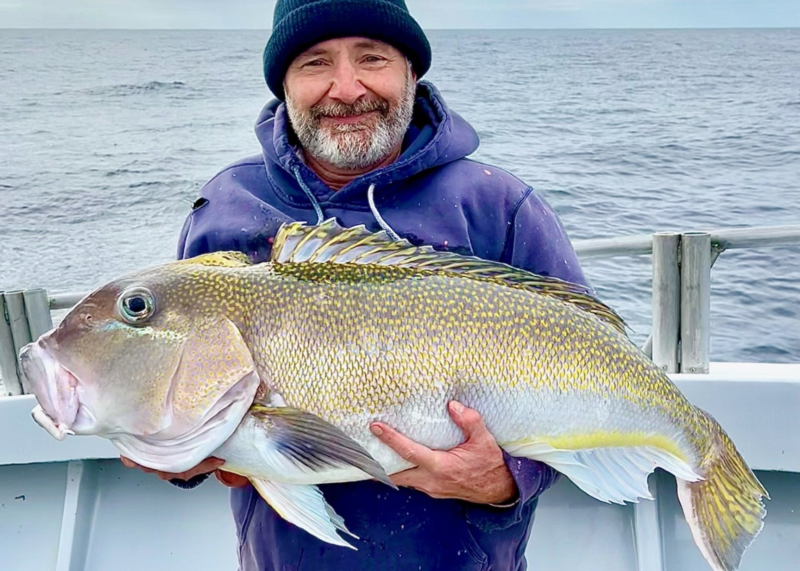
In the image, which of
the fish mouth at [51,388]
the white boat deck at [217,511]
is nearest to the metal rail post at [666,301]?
the white boat deck at [217,511]

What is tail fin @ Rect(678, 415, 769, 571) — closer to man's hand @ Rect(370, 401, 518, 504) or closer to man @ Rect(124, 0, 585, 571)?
man @ Rect(124, 0, 585, 571)

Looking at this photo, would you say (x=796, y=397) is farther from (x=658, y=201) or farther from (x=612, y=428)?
(x=658, y=201)

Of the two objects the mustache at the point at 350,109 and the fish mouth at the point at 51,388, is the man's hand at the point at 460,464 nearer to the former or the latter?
the fish mouth at the point at 51,388

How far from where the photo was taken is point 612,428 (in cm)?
173

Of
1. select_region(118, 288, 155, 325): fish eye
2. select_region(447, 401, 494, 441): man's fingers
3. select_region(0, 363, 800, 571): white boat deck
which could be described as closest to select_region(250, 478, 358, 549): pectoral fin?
select_region(447, 401, 494, 441): man's fingers

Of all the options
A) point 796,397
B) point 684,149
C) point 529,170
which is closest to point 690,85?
point 684,149

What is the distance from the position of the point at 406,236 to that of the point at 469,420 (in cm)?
58

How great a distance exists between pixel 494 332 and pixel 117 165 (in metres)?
16.7

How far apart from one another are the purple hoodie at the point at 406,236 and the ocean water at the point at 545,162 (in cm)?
218

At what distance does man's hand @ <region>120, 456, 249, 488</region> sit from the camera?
5.35ft

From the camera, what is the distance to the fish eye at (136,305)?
1593 mm

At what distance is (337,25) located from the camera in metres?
2.09

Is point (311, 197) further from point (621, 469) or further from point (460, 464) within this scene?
point (621, 469)

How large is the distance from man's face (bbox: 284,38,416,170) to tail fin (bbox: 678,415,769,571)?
46.7 inches
